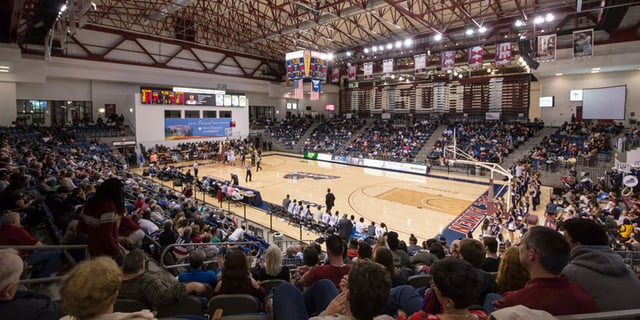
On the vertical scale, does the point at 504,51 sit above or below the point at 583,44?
above

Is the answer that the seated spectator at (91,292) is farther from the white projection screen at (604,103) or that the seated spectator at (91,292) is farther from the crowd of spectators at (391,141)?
the white projection screen at (604,103)

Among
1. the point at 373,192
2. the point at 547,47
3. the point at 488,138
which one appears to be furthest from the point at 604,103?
the point at 373,192

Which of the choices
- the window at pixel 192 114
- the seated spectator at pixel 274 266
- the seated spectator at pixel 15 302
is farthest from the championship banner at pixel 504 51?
the window at pixel 192 114

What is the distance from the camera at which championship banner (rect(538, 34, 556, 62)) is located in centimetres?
1712

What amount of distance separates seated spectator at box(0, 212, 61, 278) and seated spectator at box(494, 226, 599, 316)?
5148mm

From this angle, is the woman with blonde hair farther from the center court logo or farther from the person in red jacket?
the center court logo

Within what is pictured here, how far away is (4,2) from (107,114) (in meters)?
17.0

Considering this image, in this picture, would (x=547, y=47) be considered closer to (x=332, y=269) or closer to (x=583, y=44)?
(x=583, y=44)

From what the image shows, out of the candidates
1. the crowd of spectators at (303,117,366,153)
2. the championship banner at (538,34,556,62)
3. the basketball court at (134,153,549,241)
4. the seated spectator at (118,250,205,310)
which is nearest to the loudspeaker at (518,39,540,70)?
the championship banner at (538,34,556,62)

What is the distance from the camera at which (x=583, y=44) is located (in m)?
16.5

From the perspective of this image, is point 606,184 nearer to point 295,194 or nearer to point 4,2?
point 295,194

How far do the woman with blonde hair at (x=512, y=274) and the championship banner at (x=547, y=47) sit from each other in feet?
61.6

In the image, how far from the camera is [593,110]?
24.1m

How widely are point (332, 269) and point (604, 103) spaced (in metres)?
28.7
